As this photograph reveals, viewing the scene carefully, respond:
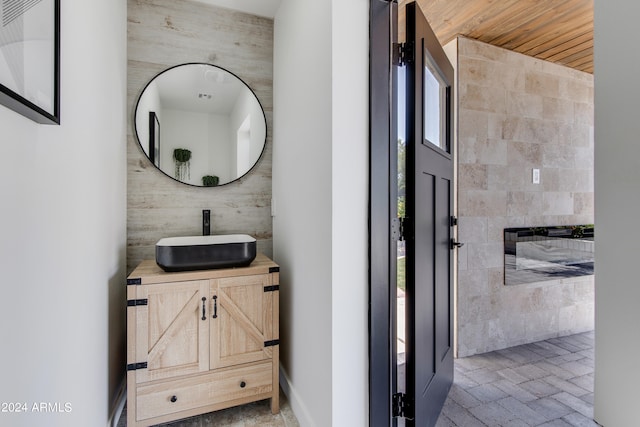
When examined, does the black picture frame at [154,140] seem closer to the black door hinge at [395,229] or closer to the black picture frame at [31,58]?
the black picture frame at [31,58]

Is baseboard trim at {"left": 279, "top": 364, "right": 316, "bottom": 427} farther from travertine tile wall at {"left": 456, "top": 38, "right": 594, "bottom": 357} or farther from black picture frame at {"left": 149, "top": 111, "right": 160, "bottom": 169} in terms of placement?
black picture frame at {"left": 149, "top": 111, "right": 160, "bottom": 169}

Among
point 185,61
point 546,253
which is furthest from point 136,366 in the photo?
point 546,253

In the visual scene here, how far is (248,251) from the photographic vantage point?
1.82 m

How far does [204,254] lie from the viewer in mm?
1723

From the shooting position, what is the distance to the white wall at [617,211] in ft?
2.54

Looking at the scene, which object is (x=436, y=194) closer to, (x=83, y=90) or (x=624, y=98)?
(x=624, y=98)

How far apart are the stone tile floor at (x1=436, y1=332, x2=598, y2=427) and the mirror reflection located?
218 cm

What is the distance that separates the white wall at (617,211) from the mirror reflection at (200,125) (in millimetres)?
1921

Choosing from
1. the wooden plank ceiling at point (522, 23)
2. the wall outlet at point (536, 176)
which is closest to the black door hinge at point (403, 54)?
the wooden plank ceiling at point (522, 23)

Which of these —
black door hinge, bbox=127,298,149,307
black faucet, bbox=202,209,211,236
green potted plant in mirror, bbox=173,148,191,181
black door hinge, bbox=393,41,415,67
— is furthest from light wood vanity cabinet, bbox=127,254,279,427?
black door hinge, bbox=393,41,415,67

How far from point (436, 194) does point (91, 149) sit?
1757mm

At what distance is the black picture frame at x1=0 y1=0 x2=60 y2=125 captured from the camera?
69 cm

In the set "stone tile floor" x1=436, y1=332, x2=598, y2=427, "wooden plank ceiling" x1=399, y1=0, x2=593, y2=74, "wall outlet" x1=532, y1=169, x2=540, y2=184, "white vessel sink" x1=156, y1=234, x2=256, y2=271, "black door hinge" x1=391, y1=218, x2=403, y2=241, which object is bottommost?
"stone tile floor" x1=436, y1=332, x2=598, y2=427

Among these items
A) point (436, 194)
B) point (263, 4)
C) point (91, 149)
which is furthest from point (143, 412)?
point (263, 4)
